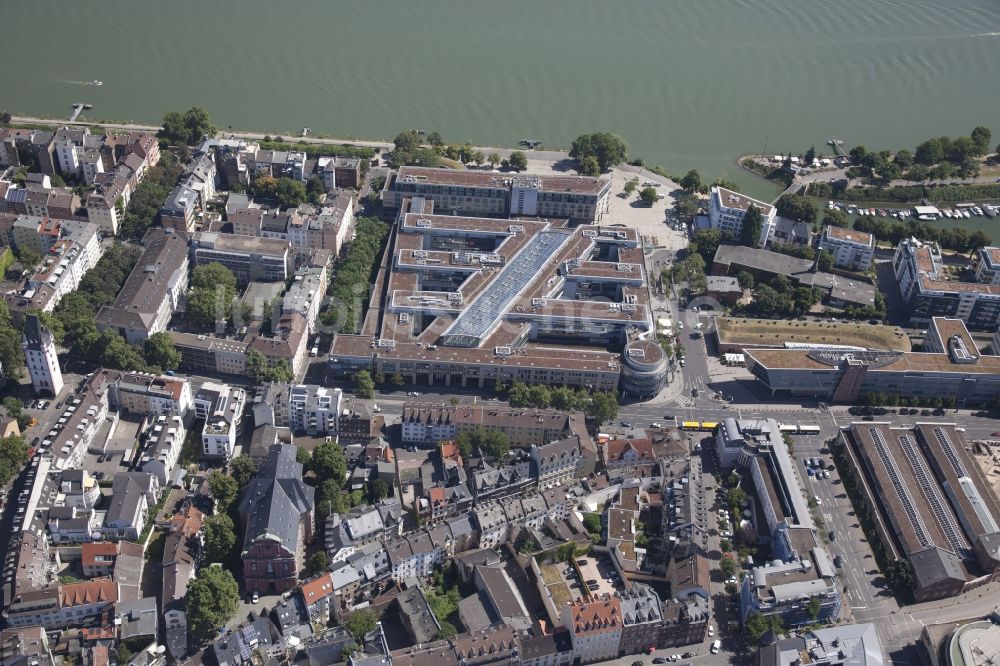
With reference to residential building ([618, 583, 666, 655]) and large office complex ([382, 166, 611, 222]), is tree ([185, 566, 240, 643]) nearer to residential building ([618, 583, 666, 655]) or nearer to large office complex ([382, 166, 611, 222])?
residential building ([618, 583, 666, 655])

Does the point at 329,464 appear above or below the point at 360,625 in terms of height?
above

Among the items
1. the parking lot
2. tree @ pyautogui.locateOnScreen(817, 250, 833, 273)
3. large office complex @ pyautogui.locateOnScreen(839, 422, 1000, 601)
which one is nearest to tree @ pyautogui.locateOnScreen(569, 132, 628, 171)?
tree @ pyautogui.locateOnScreen(817, 250, 833, 273)

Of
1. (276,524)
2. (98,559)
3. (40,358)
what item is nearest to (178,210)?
(40,358)

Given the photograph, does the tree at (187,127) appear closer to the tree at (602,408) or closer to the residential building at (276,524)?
the residential building at (276,524)

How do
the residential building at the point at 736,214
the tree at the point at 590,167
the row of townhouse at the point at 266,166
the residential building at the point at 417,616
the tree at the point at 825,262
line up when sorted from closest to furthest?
the residential building at the point at 417,616
the tree at the point at 825,262
the residential building at the point at 736,214
the row of townhouse at the point at 266,166
the tree at the point at 590,167

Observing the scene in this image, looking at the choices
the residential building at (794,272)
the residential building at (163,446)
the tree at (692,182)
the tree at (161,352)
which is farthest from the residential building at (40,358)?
the tree at (692,182)

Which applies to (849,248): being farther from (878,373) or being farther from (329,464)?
(329,464)
